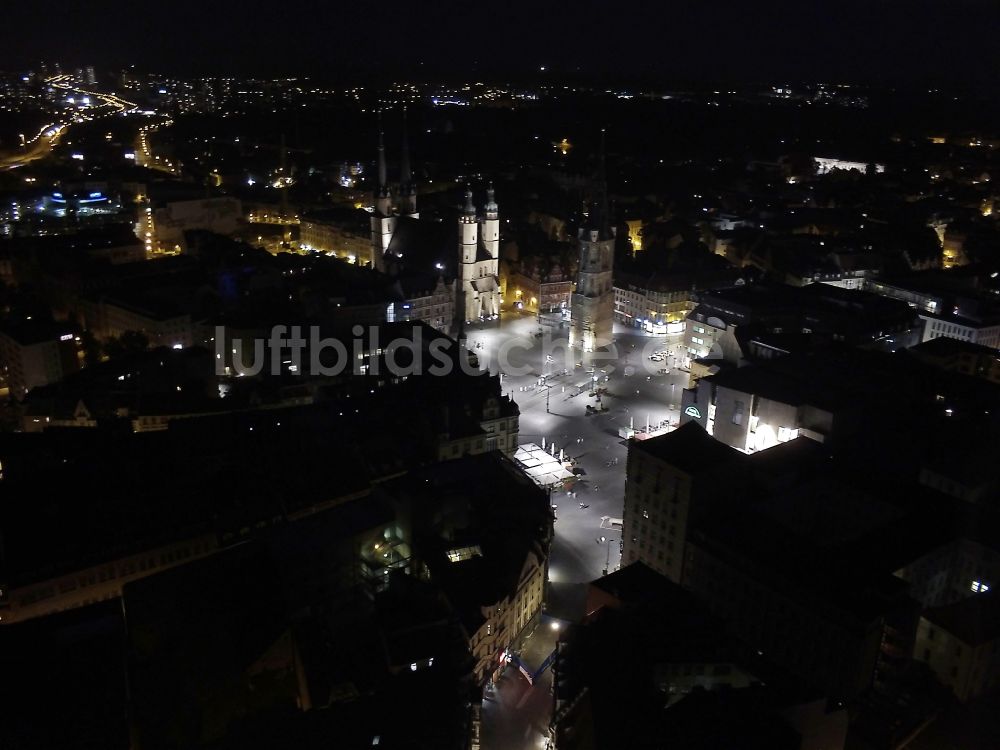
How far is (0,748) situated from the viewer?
42.3 ft

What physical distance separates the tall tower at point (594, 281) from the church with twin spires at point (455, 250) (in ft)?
17.1

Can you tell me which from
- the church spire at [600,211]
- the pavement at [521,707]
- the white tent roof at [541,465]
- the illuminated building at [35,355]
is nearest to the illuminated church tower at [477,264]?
the church spire at [600,211]

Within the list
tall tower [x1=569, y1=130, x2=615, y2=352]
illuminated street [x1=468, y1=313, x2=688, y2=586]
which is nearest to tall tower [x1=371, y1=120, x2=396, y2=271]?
illuminated street [x1=468, y1=313, x2=688, y2=586]

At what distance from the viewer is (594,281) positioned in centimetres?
3434

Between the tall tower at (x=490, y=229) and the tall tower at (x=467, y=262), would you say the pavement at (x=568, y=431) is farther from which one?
the tall tower at (x=490, y=229)

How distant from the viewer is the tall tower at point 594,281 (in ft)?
113

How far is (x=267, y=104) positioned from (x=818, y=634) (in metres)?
120

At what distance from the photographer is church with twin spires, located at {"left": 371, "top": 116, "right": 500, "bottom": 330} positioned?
37500 millimetres

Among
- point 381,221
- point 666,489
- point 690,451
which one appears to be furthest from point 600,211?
point 666,489

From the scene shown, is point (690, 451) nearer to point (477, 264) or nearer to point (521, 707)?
point (521, 707)

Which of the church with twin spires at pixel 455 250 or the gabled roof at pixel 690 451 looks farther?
the church with twin spires at pixel 455 250

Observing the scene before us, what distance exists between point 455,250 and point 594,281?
7.94 meters

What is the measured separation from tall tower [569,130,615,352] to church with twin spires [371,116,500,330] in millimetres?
5225

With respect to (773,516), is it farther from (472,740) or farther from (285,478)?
(285,478)
